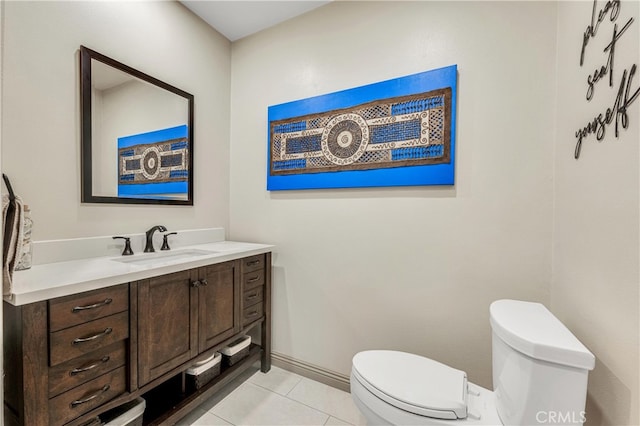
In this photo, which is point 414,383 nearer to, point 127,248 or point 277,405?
point 277,405

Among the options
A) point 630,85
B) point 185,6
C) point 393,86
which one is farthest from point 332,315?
point 185,6

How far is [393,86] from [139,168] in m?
1.66

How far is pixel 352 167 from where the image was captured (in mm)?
1828

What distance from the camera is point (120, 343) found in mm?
1216

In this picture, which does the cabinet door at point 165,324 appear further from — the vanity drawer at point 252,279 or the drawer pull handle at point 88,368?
the vanity drawer at point 252,279

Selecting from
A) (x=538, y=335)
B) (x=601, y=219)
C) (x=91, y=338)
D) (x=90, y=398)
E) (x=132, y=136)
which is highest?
(x=132, y=136)

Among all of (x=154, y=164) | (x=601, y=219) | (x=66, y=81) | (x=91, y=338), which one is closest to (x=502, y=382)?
(x=601, y=219)

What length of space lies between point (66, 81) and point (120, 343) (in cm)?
133

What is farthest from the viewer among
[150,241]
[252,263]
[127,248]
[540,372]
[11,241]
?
[252,263]

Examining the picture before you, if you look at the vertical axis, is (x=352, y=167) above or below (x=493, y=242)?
above

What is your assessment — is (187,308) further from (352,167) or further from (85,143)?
(352,167)

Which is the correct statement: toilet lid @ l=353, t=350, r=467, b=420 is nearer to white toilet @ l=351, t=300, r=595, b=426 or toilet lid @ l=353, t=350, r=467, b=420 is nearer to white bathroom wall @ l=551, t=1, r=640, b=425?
white toilet @ l=351, t=300, r=595, b=426

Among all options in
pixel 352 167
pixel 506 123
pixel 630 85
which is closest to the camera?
pixel 630 85

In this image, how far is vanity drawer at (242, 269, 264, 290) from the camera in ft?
6.11
